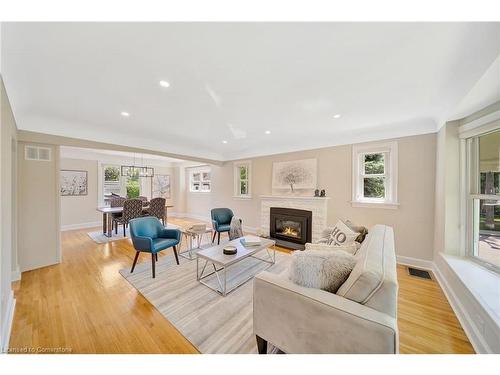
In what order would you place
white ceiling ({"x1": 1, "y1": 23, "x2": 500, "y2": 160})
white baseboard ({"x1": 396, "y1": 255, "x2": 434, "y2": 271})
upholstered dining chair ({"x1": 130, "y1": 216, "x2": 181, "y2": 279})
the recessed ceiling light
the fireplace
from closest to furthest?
white ceiling ({"x1": 1, "y1": 23, "x2": 500, "y2": 160}), the recessed ceiling light, upholstered dining chair ({"x1": 130, "y1": 216, "x2": 181, "y2": 279}), white baseboard ({"x1": 396, "y1": 255, "x2": 434, "y2": 271}), the fireplace

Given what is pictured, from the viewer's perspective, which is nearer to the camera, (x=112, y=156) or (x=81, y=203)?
(x=81, y=203)

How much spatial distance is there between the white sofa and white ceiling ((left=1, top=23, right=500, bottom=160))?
1.53 metres

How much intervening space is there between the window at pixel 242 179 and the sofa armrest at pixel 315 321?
161 inches

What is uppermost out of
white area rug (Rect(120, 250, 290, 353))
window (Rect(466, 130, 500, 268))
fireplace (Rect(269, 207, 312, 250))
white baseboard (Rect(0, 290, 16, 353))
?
window (Rect(466, 130, 500, 268))

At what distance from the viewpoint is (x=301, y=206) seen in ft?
13.5

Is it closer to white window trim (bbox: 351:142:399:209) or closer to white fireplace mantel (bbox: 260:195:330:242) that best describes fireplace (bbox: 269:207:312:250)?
white fireplace mantel (bbox: 260:195:330:242)

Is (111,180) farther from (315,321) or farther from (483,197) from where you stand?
(483,197)

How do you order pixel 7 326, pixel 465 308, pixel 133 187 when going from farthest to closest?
pixel 133 187 < pixel 465 308 < pixel 7 326

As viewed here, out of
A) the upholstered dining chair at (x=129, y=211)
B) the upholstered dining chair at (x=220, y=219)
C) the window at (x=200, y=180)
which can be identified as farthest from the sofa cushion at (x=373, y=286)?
the window at (x=200, y=180)

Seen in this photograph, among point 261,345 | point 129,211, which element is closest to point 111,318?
point 261,345

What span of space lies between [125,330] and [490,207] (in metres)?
4.07

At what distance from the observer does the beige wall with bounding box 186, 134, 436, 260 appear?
296cm

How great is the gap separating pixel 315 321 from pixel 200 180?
6.79m

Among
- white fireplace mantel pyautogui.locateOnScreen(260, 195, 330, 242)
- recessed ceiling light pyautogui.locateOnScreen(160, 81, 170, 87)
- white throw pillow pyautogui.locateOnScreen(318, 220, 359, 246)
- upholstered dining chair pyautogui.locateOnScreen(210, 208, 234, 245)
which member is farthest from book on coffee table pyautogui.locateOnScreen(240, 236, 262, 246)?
recessed ceiling light pyautogui.locateOnScreen(160, 81, 170, 87)
